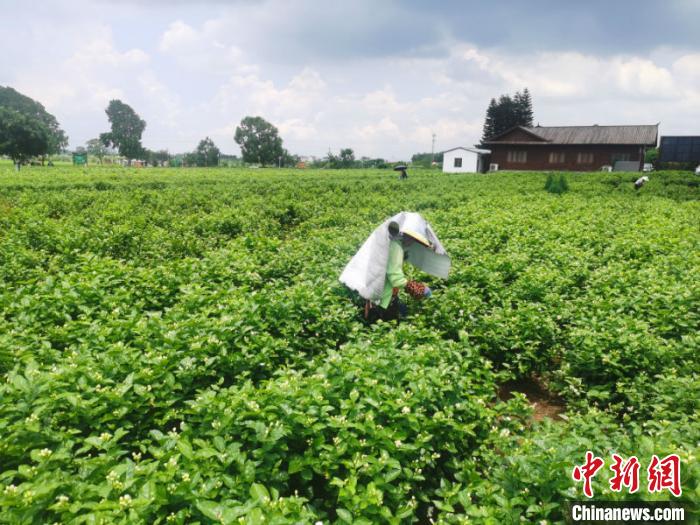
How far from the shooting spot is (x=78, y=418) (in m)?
3.38

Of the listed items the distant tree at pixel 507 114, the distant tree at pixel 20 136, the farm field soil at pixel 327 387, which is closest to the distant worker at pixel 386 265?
the farm field soil at pixel 327 387

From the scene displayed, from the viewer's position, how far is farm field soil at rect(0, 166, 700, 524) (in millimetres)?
2822

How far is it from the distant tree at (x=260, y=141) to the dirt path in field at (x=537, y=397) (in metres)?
81.0

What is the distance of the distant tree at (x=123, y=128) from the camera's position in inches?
3435

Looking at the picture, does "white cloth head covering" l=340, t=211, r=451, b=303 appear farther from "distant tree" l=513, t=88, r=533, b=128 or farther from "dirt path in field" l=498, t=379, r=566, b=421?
"distant tree" l=513, t=88, r=533, b=128

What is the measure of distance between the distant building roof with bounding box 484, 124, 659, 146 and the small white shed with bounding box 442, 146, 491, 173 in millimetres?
3178

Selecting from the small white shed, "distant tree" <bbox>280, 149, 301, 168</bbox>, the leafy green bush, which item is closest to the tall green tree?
"distant tree" <bbox>280, 149, 301, 168</bbox>

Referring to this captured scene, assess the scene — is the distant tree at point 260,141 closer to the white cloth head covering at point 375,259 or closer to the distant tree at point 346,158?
the distant tree at point 346,158

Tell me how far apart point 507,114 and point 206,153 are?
170 ft

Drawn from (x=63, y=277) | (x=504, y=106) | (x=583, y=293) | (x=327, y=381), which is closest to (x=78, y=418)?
(x=327, y=381)

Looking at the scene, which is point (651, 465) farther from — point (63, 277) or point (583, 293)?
point (63, 277)

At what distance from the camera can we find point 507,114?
67.4m

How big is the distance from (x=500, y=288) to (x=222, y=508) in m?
5.85

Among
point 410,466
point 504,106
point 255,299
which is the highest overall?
point 504,106
